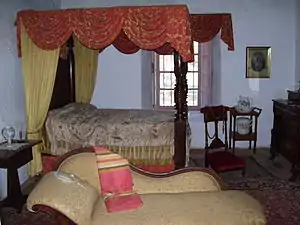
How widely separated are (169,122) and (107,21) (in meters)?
1.55

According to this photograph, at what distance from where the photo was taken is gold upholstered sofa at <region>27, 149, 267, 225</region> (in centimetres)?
293

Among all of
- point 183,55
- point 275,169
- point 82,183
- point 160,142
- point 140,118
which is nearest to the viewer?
point 82,183

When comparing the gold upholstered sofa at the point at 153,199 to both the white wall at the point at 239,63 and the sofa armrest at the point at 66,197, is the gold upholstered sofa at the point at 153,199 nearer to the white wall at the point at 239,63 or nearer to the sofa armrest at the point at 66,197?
the sofa armrest at the point at 66,197

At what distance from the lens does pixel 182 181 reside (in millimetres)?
3586

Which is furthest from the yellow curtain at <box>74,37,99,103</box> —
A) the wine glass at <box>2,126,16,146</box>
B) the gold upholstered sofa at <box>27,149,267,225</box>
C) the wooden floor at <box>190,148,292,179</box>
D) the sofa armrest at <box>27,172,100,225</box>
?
the sofa armrest at <box>27,172,100,225</box>

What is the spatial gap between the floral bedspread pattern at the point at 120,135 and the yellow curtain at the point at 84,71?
132cm

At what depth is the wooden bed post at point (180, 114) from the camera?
511 centimetres

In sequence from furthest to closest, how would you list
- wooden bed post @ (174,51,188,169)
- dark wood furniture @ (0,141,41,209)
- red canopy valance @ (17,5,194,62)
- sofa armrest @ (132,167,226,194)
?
wooden bed post @ (174,51,188,169)
red canopy valance @ (17,5,194,62)
dark wood furniture @ (0,141,41,209)
sofa armrest @ (132,167,226,194)

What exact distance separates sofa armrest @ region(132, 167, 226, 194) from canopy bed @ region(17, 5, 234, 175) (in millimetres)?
1515

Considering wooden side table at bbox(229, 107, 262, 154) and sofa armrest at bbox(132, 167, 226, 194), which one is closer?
sofa armrest at bbox(132, 167, 226, 194)

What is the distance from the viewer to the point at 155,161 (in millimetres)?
5477

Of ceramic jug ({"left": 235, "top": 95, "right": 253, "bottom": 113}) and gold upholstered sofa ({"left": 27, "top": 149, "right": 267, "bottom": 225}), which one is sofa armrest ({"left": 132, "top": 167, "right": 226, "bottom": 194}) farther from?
ceramic jug ({"left": 235, "top": 95, "right": 253, "bottom": 113})

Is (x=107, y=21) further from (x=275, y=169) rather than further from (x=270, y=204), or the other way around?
(x=275, y=169)

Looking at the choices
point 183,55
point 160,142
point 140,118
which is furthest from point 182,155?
point 183,55
